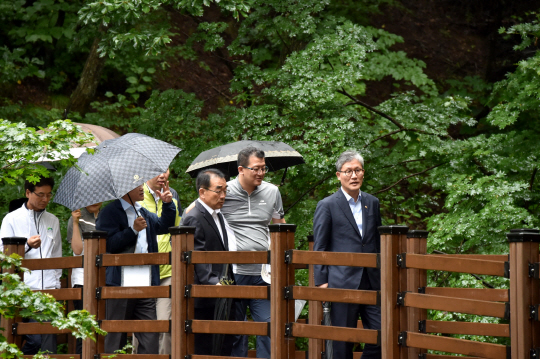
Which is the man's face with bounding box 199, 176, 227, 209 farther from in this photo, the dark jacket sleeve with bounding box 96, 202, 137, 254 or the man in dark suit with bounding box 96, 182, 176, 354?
the dark jacket sleeve with bounding box 96, 202, 137, 254

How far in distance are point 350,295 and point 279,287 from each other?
1.72 ft

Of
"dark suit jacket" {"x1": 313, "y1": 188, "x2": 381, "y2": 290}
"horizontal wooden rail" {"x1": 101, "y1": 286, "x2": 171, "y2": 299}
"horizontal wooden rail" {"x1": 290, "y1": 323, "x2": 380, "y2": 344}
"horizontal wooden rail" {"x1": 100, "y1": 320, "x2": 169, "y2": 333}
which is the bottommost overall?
"horizontal wooden rail" {"x1": 100, "y1": 320, "x2": 169, "y2": 333}

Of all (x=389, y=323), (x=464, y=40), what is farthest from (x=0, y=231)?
(x=464, y=40)

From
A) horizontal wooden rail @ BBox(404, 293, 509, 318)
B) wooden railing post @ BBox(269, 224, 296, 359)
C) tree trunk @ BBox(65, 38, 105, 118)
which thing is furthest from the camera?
tree trunk @ BBox(65, 38, 105, 118)

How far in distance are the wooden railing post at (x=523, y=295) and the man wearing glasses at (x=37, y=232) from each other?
3941mm

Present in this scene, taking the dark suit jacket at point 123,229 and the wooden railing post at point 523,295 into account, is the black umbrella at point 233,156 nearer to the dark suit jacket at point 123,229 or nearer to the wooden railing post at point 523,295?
the dark suit jacket at point 123,229

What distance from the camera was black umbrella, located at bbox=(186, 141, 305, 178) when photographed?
6.53m

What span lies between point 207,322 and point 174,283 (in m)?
0.39

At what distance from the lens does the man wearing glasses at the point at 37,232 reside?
232 inches

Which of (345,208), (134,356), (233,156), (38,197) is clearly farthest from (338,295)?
(38,197)

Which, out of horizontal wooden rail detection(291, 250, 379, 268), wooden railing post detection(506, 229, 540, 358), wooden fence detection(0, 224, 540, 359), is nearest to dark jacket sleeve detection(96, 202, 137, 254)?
wooden fence detection(0, 224, 540, 359)

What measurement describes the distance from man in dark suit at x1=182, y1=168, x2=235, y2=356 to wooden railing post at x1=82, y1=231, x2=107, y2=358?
0.74 m

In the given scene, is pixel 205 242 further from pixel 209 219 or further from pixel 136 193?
pixel 136 193

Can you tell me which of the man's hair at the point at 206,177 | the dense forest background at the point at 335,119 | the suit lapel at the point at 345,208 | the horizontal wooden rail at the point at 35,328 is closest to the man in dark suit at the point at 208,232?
the man's hair at the point at 206,177
